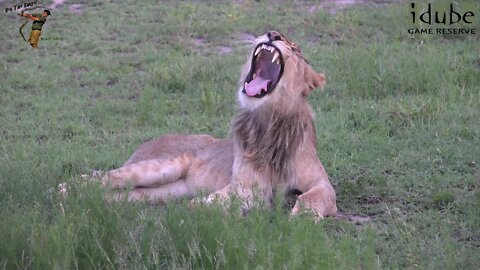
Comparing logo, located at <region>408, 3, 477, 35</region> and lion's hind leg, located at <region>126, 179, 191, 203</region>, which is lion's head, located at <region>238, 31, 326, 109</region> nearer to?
lion's hind leg, located at <region>126, 179, 191, 203</region>

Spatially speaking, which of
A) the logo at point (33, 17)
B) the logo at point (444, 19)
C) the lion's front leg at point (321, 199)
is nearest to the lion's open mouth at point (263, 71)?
the lion's front leg at point (321, 199)

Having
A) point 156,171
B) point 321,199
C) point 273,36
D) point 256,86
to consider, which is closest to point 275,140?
point 256,86

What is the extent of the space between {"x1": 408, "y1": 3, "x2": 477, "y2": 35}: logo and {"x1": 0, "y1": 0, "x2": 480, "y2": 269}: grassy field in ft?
0.42

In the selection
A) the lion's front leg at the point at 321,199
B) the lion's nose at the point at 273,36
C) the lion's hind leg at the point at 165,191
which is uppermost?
the lion's nose at the point at 273,36

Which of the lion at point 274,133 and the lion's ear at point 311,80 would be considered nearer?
the lion at point 274,133

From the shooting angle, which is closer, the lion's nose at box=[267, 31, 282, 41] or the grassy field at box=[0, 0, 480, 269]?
the grassy field at box=[0, 0, 480, 269]

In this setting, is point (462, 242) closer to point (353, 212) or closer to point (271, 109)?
point (353, 212)

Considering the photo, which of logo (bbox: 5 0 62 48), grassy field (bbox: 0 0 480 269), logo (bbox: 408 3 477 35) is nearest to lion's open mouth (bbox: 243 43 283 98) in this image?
grassy field (bbox: 0 0 480 269)

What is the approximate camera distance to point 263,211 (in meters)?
4.54

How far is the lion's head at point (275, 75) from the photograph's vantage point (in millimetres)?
5465

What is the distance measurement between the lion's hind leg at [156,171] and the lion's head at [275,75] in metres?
0.87

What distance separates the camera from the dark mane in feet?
18.3

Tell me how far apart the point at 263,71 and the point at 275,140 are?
465 millimetres

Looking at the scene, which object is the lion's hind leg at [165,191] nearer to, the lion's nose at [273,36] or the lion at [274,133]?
the lion at [274,133]
